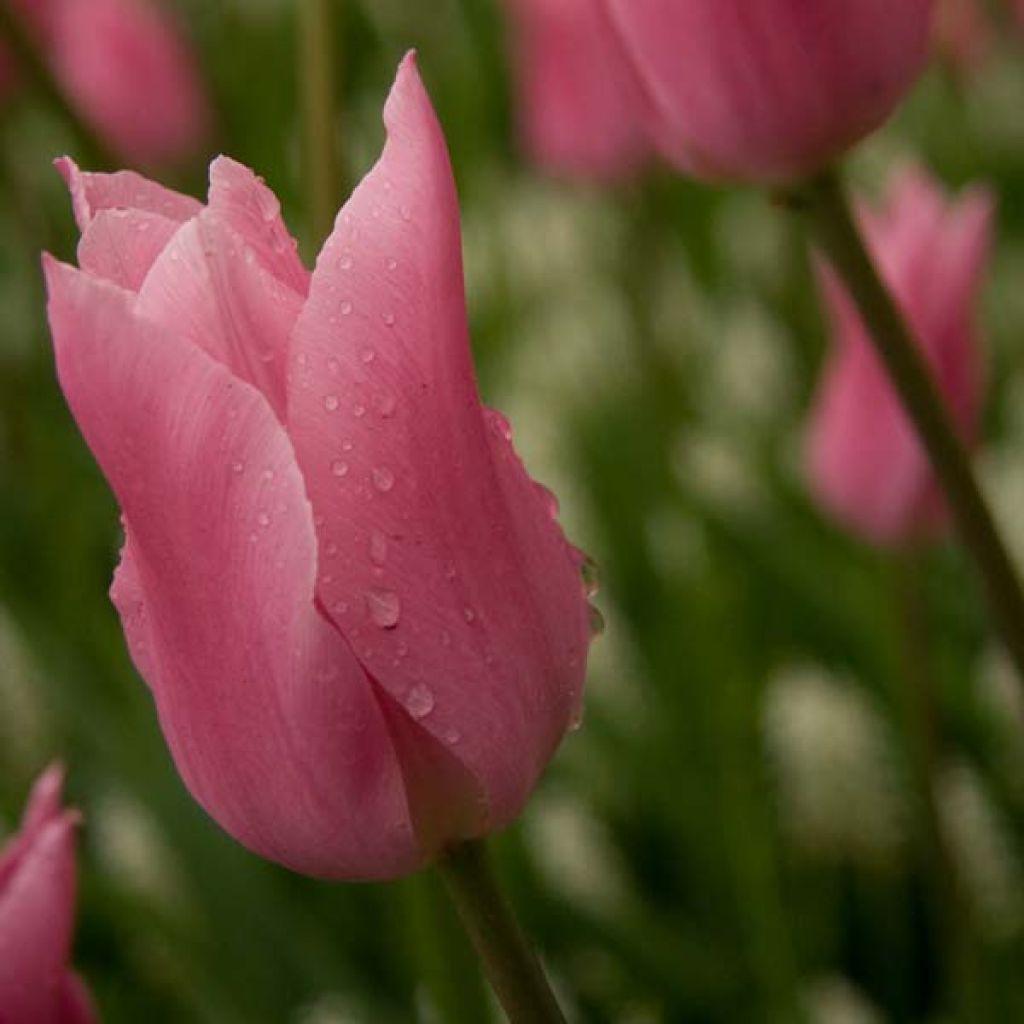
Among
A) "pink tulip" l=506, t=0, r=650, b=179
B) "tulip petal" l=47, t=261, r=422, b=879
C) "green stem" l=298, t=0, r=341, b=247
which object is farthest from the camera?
"pink tulip" l=506, t=0, r=650, b=179

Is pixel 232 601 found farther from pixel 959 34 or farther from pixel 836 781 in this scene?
pixel 959 34

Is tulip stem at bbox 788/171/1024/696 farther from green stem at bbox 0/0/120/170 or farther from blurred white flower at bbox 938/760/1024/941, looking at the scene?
blurred white flower at bbox 938/760/1024/941

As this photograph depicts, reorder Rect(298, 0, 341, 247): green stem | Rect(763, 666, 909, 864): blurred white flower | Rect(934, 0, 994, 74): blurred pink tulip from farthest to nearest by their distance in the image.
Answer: Rect(934, 0, 994, 74): blurred pink tulip < Rect(763, 666, 909, 864): blurred white flower < Rect(298, 0, 341, 247): green stem

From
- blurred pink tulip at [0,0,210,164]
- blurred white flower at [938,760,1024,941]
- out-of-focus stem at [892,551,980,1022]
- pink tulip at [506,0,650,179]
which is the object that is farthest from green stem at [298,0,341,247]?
blurred pink tulip at [0,0,210,164]

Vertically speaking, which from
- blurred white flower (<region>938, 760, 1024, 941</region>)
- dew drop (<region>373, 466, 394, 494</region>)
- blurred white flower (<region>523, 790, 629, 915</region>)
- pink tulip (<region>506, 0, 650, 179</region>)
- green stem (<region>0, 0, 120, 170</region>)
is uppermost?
green stem (<region>0, 0, 120, 170</region>)

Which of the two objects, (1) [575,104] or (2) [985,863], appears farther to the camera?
(1) [575,104]

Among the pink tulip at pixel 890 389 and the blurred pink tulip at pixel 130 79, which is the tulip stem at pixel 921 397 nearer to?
the pink tulip at pixel 890 389

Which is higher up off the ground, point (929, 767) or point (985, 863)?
point (929, 767)

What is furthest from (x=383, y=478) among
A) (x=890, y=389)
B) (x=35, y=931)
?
(x=890, y=389)

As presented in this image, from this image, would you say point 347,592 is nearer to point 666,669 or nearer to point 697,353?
point 666,669
